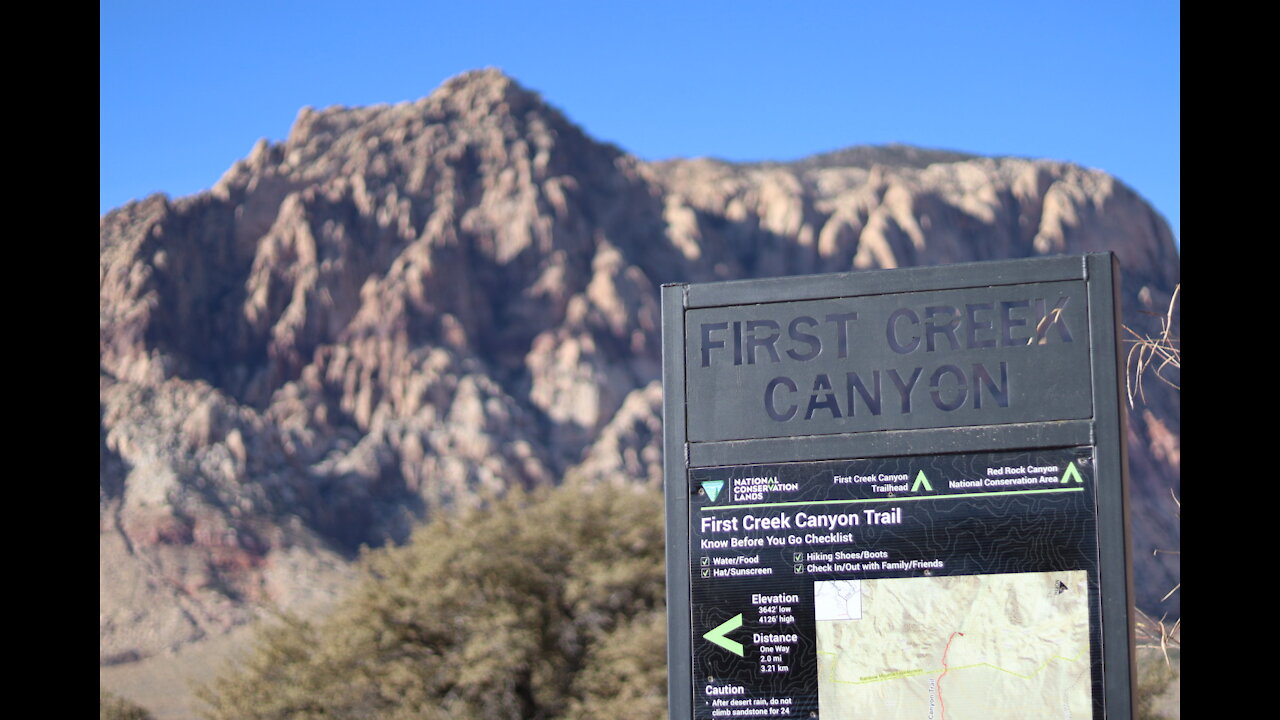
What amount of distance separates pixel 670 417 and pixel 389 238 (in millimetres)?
75001

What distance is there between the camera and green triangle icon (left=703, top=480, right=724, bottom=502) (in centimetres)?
529

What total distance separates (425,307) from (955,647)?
2827 inches

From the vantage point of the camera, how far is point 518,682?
21.0 m

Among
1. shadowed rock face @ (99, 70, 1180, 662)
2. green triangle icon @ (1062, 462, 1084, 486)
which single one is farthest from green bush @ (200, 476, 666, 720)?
shadowed rock face @ (99, 70, 1180, 662)

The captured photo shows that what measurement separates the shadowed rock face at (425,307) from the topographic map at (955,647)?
172 feet

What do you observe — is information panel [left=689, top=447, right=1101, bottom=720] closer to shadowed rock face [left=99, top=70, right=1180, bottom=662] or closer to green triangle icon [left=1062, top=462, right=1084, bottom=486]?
green triangle icon [left=1062, top=462, right=1084, bottom=486]

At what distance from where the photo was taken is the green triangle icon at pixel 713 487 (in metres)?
5.29

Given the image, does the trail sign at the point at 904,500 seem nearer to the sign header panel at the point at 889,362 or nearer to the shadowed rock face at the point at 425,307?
the sign header panel at the point at 889,362

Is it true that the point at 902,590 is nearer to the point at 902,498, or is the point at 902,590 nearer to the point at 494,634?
the point at 902,498

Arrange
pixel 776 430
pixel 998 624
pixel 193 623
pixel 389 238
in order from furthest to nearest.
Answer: pixel 389 238 → pixel 193 623 → pixel 776 430 → pixel 998 624
